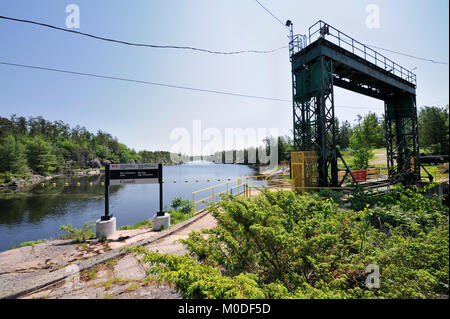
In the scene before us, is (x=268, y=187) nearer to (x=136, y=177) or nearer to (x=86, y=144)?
(x=136, y=177)

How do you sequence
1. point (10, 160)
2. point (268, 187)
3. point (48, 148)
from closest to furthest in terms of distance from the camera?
point (268, 187)
point (10, 160)
point (48, 148)

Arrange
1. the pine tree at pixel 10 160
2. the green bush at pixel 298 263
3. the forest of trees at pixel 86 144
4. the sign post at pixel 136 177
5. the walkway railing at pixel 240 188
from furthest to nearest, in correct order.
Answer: the pine tree at pixel 10 160 < the forest of trees at pixel 86 144 < the walkway railing at pixel 240 188 < the sign post at pixel 136 177 < the green bush at pixel 298 263

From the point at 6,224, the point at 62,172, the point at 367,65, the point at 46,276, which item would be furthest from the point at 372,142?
the point at 62,172

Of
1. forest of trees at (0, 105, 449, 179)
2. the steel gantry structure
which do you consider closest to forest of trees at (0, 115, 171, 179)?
forest of trees at (0, 105, 449, 179)

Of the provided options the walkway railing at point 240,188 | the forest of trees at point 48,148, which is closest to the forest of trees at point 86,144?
the forest of trees at point 48,148

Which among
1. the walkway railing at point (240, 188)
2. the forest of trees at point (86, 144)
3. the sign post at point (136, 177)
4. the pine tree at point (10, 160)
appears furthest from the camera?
the pine tree at point (10, 160)

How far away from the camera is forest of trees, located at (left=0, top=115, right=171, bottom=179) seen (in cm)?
4651

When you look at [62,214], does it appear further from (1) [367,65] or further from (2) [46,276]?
(1) [367,65]

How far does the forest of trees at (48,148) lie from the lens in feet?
153

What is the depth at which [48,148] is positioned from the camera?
57.9 metres

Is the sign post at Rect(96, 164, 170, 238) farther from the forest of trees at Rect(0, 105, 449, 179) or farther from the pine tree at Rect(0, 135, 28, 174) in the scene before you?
the pine tree at Rect(0, 135, 28, 174)

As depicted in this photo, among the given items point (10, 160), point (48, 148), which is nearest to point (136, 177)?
point (10, 160)

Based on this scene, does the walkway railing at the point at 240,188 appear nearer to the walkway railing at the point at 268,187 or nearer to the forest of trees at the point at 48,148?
the walkway railing at the point at 268,187

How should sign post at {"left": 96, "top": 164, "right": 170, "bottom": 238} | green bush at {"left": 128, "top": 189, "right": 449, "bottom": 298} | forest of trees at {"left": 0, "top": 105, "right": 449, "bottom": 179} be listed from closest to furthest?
1. green bush at {"left": 128, "top": 189, "right": 449, "bottom": 298}
2. sign post at {"left": 96, "top": 164, "right": 170, "bottom": 238}
3. forest of trees at {"left": 0, "top": 105, "right": 449, "bottom": 179}
